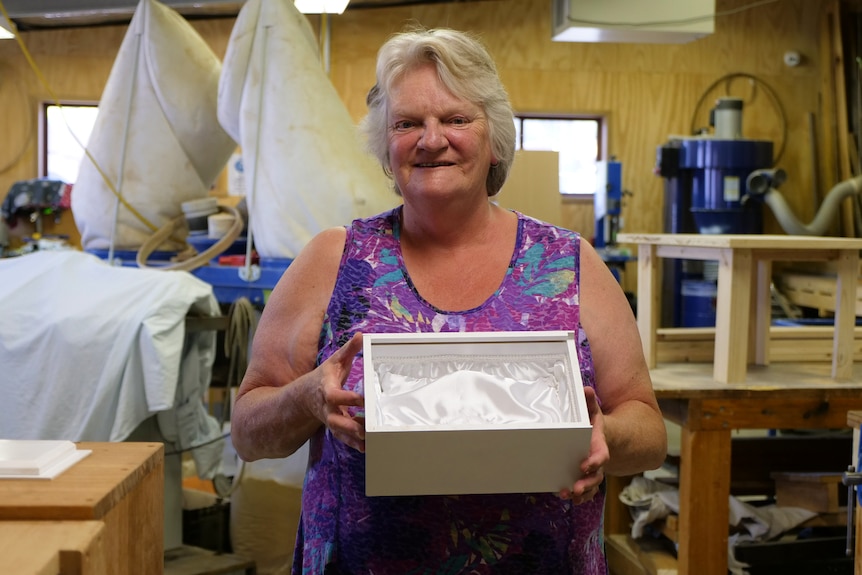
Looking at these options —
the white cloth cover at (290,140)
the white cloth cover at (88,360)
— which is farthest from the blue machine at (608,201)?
the white cloth cover at (88,360)

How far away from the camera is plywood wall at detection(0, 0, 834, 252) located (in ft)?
22.1

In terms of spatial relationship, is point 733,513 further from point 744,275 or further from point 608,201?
point 608,201

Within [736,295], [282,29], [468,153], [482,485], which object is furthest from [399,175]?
[282,29]

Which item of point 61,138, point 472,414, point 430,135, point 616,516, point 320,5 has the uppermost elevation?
point 320,5

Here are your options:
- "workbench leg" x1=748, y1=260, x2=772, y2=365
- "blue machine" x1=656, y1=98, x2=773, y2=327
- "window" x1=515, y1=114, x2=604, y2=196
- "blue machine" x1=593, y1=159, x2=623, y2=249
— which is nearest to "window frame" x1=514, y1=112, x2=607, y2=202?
"window" x1=515, y1=114, x2=604, y2=196

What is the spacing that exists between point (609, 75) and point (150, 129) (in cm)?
416

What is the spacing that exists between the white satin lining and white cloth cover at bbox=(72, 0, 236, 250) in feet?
9.25

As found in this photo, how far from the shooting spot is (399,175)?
1.49m

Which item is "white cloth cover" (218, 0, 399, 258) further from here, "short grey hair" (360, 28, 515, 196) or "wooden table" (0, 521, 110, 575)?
"wooden table" (0, 521, 110, 575)

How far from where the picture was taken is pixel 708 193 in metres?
6.00

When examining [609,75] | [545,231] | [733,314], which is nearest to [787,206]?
[609,75]

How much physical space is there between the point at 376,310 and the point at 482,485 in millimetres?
364

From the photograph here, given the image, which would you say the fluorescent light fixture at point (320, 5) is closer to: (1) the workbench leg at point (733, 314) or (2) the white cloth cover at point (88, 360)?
(2) the white cloth cover at point (88, 360)

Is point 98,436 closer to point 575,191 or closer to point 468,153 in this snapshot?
point 468,153
